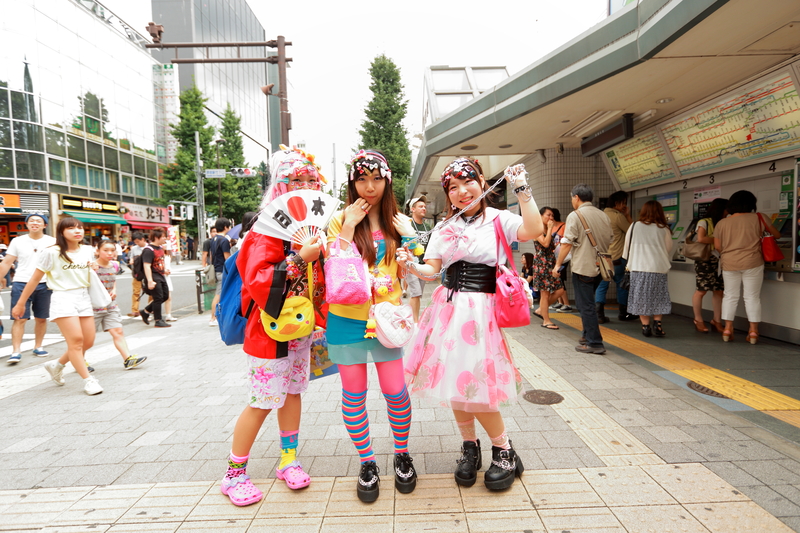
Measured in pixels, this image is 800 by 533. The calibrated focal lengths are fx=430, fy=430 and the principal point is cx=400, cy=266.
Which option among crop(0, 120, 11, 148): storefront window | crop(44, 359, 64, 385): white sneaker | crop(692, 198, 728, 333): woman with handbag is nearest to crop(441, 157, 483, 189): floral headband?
crop(692, 198, 728, 333): woman with handbag

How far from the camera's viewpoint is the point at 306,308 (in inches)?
89.4

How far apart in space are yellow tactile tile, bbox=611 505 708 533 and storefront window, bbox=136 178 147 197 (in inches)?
1443

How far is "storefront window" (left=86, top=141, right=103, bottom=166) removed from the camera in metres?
26.6

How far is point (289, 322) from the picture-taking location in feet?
7.28

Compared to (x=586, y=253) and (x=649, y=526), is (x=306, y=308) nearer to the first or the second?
(x=649, y=526)

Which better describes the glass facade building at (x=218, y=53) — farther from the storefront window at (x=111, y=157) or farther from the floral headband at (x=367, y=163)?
the floral headband at (x=367, y=163)

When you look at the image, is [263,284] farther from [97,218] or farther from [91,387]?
[97,218]

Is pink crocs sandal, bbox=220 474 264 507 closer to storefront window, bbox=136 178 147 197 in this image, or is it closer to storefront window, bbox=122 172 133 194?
storefront window, bbox=122 172 133 194

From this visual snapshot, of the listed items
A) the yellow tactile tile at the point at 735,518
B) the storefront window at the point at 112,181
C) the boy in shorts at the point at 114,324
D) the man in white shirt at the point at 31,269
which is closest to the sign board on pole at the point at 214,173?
the man in white shirt at the point at 31,269

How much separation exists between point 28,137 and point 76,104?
13.6 ft

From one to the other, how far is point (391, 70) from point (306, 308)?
112ft

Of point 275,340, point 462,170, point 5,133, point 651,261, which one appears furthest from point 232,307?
point 5,133

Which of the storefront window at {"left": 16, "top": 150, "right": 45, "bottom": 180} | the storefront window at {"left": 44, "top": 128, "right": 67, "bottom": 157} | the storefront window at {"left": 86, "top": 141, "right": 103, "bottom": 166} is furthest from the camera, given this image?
the storefront window at {"left": 86, "top": 141, "right": 103, "bottom": 166}

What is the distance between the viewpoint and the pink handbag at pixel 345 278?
85.4 inches
